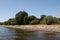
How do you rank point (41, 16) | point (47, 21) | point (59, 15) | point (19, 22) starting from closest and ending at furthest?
1. point (47, 21)
2. point (59, 15)
3. point (41, 16)
4. point (19, 22)

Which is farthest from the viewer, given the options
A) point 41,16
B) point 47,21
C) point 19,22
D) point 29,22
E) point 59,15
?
point 19,22

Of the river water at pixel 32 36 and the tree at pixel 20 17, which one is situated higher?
the tree at pixel 20 17

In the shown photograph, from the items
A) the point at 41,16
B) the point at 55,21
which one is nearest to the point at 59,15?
the point at 55,21

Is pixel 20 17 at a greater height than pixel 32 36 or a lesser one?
greater

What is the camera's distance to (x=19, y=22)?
Answer: 392 ft

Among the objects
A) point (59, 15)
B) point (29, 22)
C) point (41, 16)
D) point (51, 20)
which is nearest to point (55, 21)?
point (51, 20)

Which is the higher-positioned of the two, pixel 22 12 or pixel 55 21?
pixel 22 12

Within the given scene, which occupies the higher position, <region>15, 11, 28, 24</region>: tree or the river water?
<region>15, 11, 28, 24</region>: tree

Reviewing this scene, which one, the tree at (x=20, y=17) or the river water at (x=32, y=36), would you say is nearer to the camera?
the river water at (x=32, y=36)

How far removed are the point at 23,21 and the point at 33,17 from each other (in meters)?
8.99

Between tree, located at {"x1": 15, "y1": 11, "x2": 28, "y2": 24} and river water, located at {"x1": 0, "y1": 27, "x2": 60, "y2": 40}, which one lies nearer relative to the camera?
river water, located at {"x1": 0, "y1": 27, "x2": 60, "y2": 40}

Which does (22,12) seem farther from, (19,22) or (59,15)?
(59,15)

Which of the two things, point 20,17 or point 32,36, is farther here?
point 20,17

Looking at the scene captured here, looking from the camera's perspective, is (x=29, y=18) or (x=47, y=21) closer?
(x=47, y=21)
